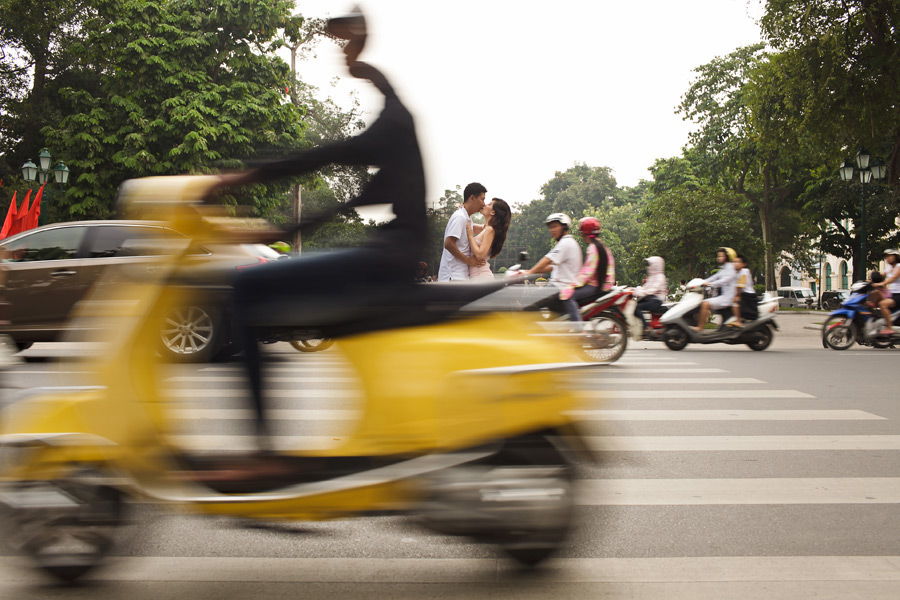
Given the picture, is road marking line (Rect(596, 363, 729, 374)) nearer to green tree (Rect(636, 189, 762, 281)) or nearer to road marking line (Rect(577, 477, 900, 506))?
road marking line (Rect(577, 477, 900, 506))

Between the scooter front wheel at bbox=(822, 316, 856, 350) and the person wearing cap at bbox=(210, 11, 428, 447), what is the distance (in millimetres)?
12861

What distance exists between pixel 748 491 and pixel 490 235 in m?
4.96

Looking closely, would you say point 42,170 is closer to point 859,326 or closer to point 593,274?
point 593,274

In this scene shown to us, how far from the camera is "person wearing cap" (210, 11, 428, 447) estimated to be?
2.92 meters

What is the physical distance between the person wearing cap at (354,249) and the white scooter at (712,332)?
1102 cm

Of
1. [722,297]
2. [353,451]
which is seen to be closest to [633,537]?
[353,451]

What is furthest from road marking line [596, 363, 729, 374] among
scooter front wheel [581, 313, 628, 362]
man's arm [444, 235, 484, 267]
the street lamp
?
the street lamp

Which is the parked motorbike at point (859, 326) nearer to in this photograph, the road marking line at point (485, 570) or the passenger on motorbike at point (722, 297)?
the passenger on motorbike at point (722, 297)

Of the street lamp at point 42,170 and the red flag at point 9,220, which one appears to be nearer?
the red flag at point 9,220

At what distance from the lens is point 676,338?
44.1ft

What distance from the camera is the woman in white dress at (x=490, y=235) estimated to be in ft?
29.1

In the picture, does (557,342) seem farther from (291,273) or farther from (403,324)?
(291,273)

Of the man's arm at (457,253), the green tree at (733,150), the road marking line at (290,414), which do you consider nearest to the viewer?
the road marking line at (290,414)

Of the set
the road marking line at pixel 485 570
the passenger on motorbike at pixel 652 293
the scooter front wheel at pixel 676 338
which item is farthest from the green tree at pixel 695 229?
the road marking line at pixel 485 570
